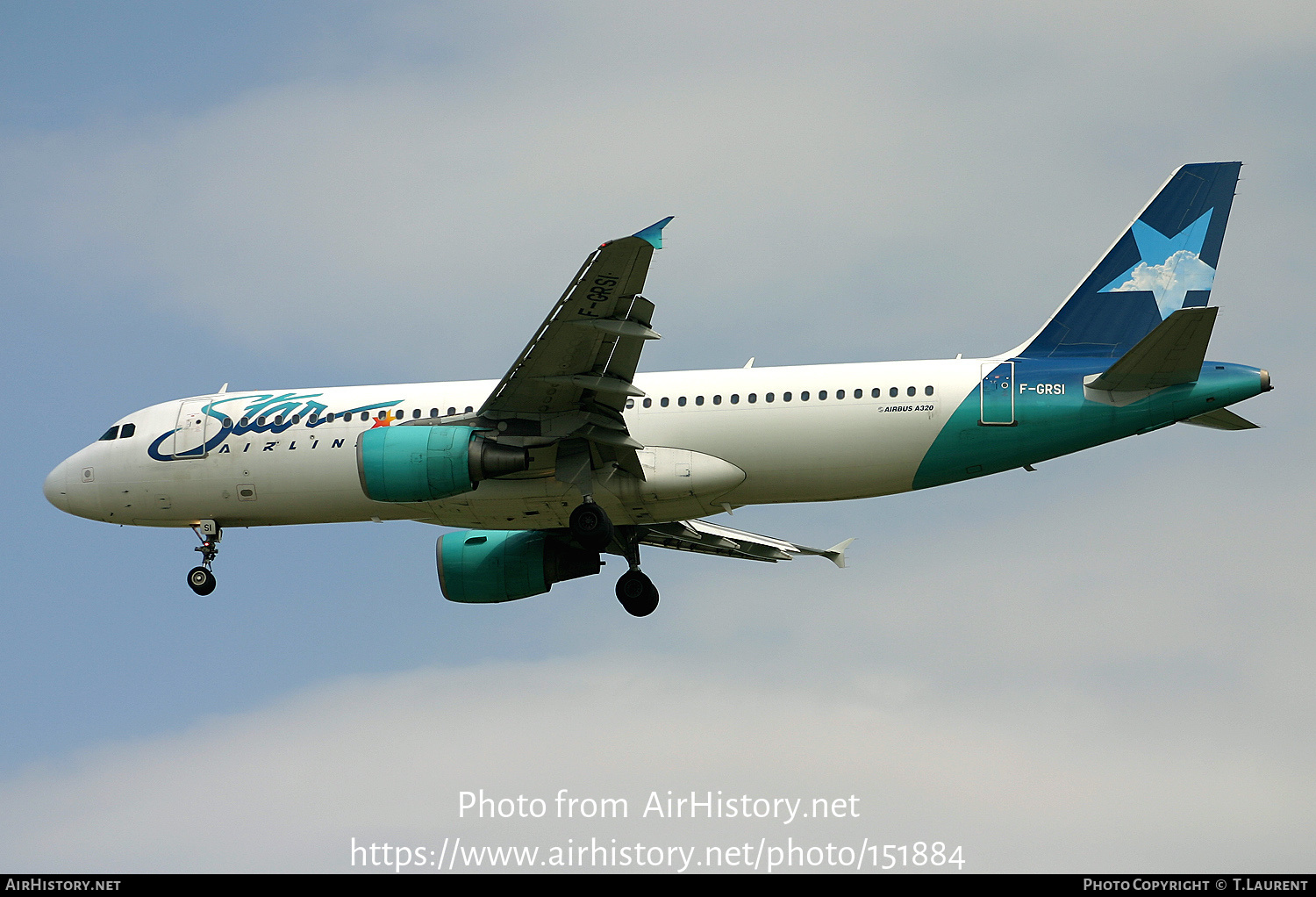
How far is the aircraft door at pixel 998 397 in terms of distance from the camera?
85.9ft

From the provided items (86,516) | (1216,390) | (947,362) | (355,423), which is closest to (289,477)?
(355,423)

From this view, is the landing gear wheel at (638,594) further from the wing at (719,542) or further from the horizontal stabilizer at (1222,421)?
the horizontal stabilizer at (1222,421)

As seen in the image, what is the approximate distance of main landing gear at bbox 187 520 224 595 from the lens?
29.7m

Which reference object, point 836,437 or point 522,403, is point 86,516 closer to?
point 522,403

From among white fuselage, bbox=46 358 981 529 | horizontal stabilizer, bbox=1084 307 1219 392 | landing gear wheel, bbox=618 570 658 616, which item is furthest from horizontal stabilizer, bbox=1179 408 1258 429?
landing gear wheel, bbox=618 570 658 616

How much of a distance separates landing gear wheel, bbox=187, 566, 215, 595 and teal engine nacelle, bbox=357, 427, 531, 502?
18.3ft

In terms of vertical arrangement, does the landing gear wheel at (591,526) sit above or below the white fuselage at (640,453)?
below

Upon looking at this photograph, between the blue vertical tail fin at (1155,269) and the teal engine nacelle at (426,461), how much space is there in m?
10.1

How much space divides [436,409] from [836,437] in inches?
310

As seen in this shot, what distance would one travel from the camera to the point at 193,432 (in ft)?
96.9

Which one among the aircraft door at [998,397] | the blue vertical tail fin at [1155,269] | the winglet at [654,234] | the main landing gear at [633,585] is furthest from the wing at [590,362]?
the blue vertical tail fin at [1155,269]

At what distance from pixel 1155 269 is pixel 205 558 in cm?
1944

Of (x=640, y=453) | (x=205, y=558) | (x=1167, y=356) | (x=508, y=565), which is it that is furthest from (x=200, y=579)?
(x=1167, y=356)

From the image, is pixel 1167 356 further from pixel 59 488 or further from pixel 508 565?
pixel 59 488
